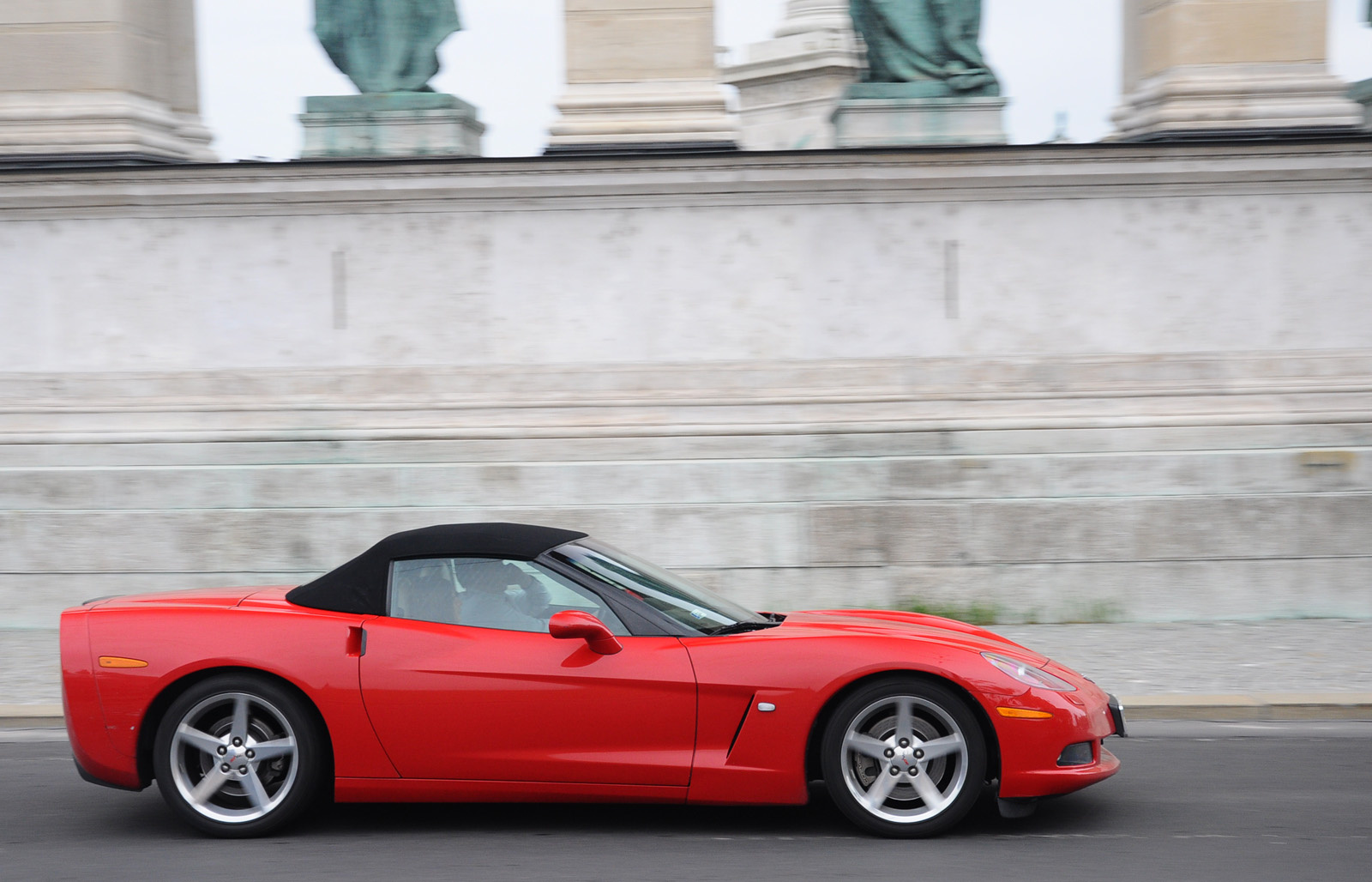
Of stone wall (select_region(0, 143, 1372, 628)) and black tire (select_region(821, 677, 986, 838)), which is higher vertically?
stone wall (select_region(0, 143, 1372, 628))

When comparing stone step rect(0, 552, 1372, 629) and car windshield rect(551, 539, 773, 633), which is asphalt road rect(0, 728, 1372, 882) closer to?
car windshield rect(551, 539, 773, 633)

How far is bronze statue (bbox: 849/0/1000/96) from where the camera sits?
457 inches

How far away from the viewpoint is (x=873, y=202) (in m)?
10.9

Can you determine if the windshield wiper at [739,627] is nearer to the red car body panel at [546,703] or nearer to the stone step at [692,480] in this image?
the red car body panel at [546,703]

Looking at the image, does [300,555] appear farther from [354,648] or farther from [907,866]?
[907,866]

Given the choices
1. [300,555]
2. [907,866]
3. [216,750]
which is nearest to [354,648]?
[216,750]

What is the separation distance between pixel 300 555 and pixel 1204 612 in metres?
6.50

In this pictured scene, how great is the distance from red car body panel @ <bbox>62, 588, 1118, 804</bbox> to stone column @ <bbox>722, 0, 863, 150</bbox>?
39.8ft

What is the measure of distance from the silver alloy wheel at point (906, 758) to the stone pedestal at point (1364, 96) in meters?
9.51

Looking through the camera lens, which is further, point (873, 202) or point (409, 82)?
point (409, 82)

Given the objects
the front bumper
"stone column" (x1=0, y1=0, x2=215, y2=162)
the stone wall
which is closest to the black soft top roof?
the front bumper

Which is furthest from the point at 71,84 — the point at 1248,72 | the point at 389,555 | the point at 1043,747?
the point at 1043,747

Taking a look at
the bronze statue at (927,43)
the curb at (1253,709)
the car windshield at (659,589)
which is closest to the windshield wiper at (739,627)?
the car windshield at (659,589)

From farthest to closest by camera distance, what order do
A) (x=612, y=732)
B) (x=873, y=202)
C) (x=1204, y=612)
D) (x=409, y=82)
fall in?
(x=409, y=82) < (x=873, y=202) < (x=1204, y=612) < (x=612, y=732)
